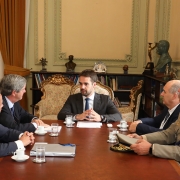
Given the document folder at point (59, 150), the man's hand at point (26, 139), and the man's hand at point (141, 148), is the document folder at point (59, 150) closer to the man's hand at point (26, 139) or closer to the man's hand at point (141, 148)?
the man's hand at point (26, 139)

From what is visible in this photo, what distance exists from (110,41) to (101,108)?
248 cm

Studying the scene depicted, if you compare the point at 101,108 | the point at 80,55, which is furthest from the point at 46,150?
the point at 80,55

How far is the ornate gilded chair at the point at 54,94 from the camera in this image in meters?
5.04

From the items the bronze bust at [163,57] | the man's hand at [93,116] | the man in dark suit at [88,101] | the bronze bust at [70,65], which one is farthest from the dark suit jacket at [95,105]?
the bronze bust at [70,65]

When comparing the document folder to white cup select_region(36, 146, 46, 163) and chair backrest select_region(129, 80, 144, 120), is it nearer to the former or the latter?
white cup select_region(36, 146, 46, 163)

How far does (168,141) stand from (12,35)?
13.0ft

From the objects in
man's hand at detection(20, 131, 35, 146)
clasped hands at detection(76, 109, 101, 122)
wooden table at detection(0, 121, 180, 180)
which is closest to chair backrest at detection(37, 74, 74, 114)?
clasped hands at detection(76, 109, 101, 122)

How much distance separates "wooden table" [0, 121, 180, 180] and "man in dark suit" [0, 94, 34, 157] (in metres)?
0.05

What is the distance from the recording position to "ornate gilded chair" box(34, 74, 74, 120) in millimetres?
5043

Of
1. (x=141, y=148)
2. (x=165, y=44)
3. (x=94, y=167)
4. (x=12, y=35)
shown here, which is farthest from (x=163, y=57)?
(x=94, y=167)

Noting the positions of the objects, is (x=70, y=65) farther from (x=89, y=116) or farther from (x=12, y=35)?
(x=89, y=116)

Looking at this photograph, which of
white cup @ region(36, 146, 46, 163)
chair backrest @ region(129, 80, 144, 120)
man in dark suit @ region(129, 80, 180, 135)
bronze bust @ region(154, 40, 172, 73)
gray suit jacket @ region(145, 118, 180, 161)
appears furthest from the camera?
chair backrest @ region(129, 80, 144, 120)

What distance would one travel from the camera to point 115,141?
8.15 feet

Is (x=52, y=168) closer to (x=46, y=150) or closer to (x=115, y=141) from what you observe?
(x=46, y=150)
